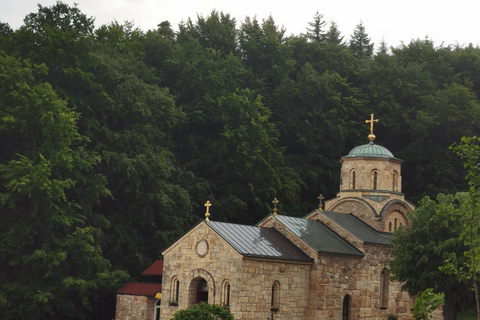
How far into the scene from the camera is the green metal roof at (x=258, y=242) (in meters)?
27.0

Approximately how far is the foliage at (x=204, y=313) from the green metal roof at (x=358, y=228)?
8.90m

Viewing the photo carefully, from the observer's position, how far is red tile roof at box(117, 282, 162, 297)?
30734 millimetres

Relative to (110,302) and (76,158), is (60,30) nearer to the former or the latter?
(76,158)

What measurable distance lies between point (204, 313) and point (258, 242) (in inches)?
207

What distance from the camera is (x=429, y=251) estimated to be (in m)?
27.5

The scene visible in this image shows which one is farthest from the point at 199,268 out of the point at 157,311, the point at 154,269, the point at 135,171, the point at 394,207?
the point at 394,207

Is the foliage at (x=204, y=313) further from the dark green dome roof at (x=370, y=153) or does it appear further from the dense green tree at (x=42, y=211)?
the dark green dome roof at (x=370, y=153)

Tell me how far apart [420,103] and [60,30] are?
26430 mm

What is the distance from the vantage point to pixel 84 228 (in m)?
32.8

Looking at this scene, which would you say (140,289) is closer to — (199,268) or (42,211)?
(199,268)

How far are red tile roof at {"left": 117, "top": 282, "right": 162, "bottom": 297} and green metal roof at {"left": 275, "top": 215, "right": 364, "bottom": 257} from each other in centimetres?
606

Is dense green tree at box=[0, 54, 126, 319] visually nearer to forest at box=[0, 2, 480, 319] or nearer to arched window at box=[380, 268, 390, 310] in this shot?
forest at box=[0, 2, 480, 319]

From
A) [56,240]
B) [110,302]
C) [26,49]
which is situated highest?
[26,49]

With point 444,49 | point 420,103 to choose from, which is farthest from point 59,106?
point 444,49
